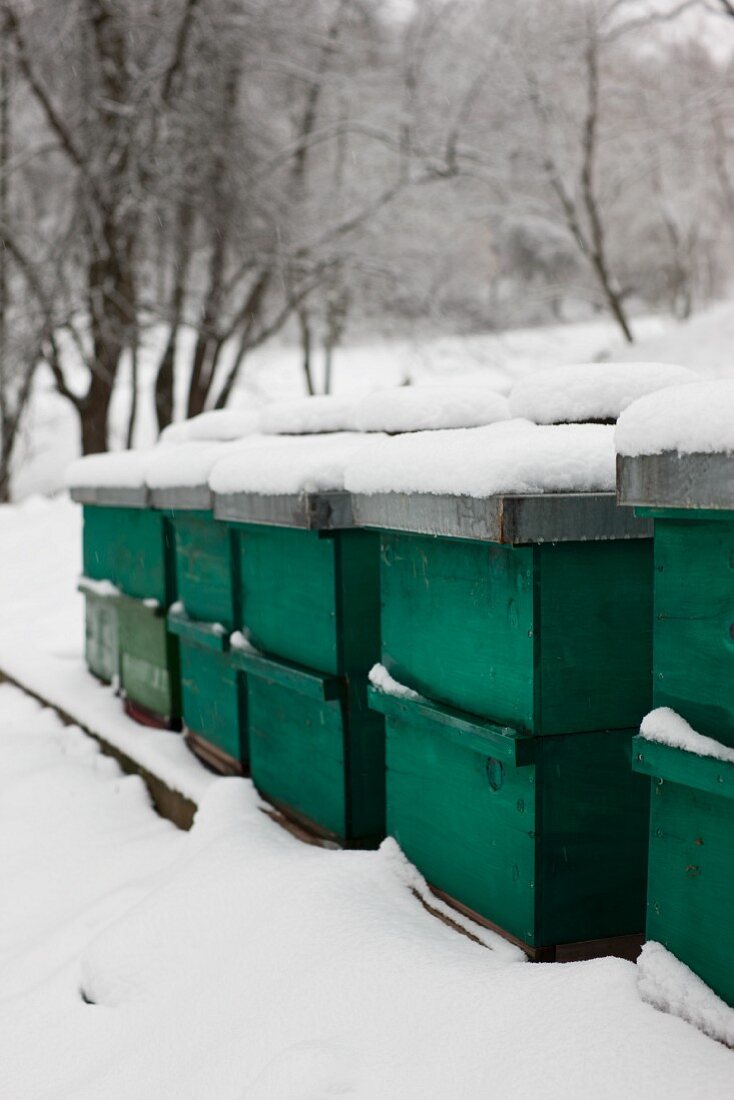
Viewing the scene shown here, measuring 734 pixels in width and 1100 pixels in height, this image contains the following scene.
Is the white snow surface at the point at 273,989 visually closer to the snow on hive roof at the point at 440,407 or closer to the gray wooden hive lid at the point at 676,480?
the gray wooden hive lid at the point at 676,480

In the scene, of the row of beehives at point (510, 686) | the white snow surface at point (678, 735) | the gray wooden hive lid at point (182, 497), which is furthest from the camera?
the gray wooden hive lid at point (182, 497)

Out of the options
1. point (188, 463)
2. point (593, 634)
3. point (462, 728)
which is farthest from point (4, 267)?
point (593, 634)

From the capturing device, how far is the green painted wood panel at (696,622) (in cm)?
197

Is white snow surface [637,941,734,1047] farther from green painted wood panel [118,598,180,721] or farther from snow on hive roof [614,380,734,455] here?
green painted wood panel [118,598,180,721]

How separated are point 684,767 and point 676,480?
0.51 m

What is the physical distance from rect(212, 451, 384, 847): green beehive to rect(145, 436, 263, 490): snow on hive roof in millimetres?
327

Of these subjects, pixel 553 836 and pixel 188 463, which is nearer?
pixel 553 836

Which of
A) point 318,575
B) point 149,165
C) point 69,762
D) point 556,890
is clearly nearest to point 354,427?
point 318,575

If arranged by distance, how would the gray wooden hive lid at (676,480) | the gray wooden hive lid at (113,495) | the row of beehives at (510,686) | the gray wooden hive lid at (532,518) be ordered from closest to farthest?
1. the gray wooden hive lid at (676,480)
2. the row of beehives at (510,686)
3. the gray wooden hive lid at (532,518)
4. the gray wooden hive lid at (113,495)

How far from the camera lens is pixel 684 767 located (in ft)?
6.57

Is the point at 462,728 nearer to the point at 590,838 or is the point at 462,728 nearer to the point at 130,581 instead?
the point at 590,838

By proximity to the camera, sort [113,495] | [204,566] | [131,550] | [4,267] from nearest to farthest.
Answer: [204,566] → [113,495] → [131,550] → [4,267]

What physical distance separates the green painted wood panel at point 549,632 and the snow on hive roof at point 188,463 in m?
1.49

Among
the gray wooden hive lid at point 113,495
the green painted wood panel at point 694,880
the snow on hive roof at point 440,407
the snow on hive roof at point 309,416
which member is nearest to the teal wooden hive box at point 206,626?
the gray wooden hive lid at point 113,495
